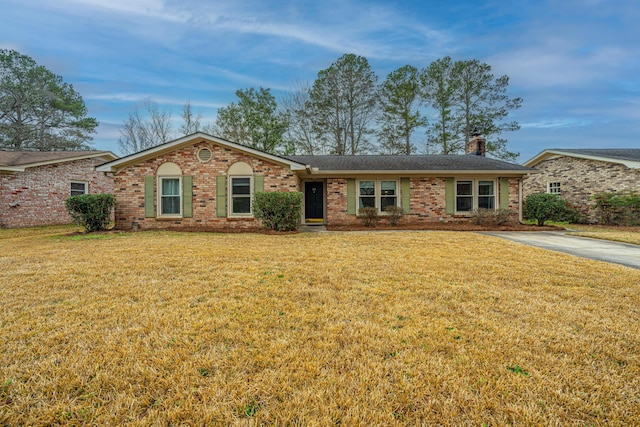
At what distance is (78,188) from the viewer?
48.2 ft

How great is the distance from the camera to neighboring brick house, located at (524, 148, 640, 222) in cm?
1272

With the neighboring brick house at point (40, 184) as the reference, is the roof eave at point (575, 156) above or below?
above

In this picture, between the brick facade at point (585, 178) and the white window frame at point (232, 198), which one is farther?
the brick facade at point (585, 178)

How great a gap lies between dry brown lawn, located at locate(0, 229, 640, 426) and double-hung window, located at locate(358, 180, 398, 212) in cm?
799

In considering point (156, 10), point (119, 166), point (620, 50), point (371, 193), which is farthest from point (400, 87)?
point (119, 166)

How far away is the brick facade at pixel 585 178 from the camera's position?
12.8 meters

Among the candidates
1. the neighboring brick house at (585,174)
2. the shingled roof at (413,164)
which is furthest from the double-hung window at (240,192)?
the neighboring brick house at (585,174)

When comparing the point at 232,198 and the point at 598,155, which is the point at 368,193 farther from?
the point at 598,155

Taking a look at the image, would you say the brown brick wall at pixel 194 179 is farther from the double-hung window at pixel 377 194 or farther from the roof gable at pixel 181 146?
the double-hung window at pixel 377 194

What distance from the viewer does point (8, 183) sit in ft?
40.4

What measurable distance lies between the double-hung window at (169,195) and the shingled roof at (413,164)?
17.5 feet

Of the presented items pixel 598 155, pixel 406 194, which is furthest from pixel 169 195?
pixel 598 155

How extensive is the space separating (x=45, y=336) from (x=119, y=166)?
10206 mm

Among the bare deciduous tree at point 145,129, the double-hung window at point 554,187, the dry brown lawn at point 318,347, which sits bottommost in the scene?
the dry brown lawn at point 318,347
